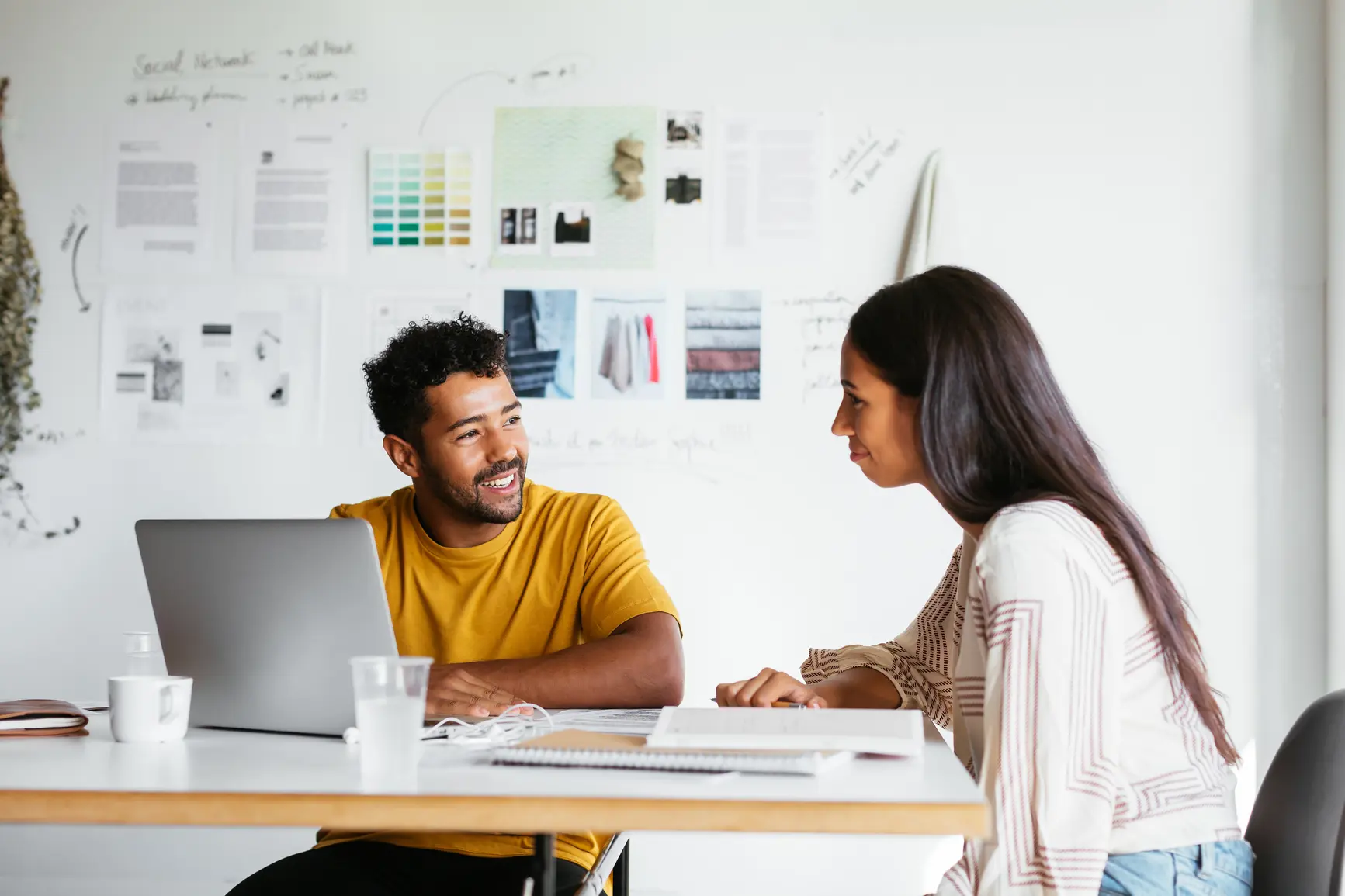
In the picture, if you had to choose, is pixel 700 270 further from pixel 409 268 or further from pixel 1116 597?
pixel 1116 597

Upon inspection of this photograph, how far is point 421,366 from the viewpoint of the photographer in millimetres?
2111

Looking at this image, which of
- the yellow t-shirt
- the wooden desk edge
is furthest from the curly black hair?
the wooden desk edge

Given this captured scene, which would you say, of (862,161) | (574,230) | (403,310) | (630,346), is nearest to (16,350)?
(403,310)

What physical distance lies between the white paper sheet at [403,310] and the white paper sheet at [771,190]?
1.95 ft

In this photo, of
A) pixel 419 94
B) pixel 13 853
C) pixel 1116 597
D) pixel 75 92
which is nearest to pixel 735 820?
pixel 1116 597

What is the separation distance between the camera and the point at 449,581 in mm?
1952

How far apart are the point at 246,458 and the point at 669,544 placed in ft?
3.18

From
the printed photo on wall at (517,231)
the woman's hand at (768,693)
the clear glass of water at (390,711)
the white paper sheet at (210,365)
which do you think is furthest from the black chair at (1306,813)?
the white paper sheet at (210,365)

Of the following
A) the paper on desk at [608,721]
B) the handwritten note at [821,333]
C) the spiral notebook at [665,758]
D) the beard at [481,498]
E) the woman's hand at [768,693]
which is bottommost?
the paper on desk at [608,721]

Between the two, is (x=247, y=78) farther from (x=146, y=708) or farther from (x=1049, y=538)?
(x=1049, y=538)

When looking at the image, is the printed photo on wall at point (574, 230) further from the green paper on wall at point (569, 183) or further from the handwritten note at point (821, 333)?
the handwritten note at point (821, 333)

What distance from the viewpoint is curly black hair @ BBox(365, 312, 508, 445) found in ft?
6.88

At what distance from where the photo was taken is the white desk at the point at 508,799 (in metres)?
0.93

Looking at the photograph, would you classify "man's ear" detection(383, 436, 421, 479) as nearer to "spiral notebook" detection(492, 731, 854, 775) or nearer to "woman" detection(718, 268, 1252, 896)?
"woman" detection(718, 268, 1252, 896)
